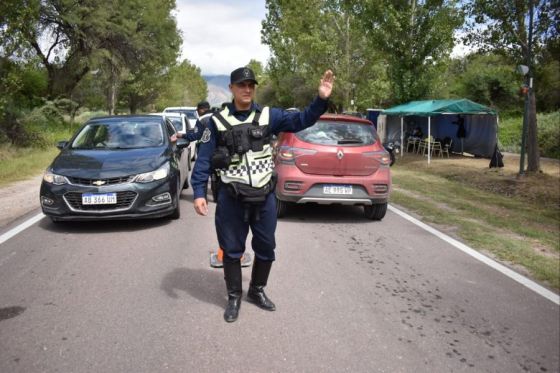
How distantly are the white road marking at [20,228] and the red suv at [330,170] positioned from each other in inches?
141

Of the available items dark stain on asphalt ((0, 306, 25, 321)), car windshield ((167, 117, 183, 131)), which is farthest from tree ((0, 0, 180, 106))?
dark stain on asphalt ((0, 306, 25, 321))

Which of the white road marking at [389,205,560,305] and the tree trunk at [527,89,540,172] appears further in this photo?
the tree trunk at [527,89,540,172]

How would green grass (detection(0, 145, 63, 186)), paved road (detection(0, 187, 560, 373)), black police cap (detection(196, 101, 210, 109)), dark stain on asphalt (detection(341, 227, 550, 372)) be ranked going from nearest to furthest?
paved road (detection(0, 187, 560, 373)) < dark stain on asphalt (detection(341, 227, 550, 372)) < black police cap (detection(196, 101, 210, 109)) < green grass (detection(0, 145, 63, 186))

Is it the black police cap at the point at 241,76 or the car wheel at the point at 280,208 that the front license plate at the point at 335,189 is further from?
the black police cap at the point at 241,76

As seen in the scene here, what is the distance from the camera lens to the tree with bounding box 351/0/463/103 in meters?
23.6

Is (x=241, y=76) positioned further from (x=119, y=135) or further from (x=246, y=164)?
(x=119, y=135)

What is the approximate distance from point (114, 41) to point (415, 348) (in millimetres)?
29067

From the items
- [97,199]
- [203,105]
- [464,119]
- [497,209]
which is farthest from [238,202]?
[464,119]

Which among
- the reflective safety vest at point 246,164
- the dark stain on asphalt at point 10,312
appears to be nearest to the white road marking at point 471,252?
the dark stain on asphalt at point 10,312

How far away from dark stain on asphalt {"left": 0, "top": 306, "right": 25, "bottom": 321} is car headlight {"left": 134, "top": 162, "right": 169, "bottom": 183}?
283cm

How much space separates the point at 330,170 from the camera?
7.60m

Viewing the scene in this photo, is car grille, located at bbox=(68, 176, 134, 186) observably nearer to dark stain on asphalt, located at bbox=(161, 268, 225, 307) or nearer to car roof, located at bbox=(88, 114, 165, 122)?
dark stain on asphalt, located at bbox=(161, 268, 225, 307)

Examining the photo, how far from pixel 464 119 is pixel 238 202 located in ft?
73.0

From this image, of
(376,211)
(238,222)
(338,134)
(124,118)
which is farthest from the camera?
(124,118)
